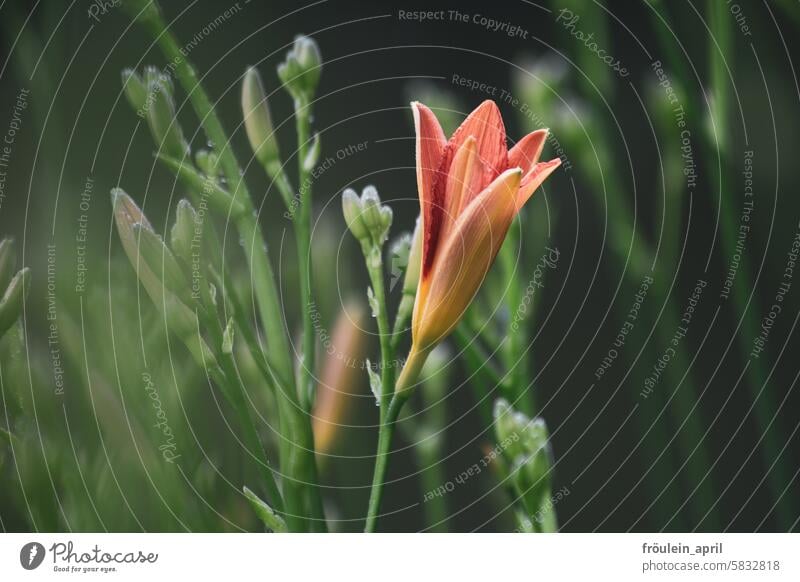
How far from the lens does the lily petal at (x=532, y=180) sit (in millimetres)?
349

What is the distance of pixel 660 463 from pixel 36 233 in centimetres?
39

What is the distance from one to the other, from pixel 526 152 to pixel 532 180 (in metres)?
0.02

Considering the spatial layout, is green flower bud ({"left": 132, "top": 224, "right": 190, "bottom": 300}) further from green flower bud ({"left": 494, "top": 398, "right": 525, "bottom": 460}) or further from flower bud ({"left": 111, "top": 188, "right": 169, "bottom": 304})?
green flower bud ({"left": 494, "top": 398, "right": 525, "bottom": 460})

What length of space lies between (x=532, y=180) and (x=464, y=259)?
0.04m

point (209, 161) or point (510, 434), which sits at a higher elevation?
point (209, 161)

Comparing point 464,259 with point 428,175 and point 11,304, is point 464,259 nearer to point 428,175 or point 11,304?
point 428,175

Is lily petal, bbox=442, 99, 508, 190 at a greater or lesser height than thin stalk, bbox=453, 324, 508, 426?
greater

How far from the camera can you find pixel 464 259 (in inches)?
13.8

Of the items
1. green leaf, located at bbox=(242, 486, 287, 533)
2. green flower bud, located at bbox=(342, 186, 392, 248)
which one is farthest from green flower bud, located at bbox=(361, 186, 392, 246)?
green leaf, located at bbox=(242, 486, 287, 533)

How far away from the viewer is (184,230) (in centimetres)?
33

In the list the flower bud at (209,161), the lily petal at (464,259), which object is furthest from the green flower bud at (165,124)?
the lily petal at (464,259)

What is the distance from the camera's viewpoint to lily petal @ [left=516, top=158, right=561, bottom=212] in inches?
13.7

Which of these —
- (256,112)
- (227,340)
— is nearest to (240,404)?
(227,340)
